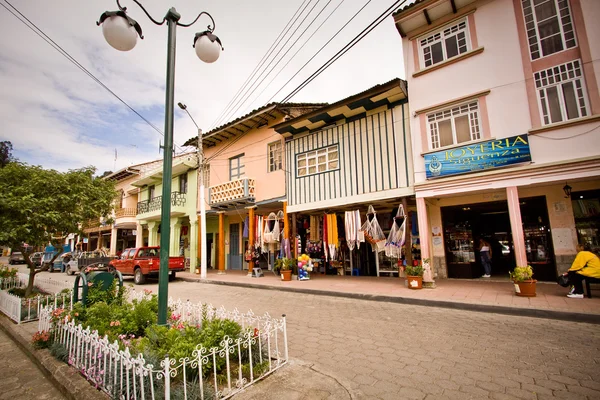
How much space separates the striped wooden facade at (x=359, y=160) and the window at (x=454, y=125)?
0.95 meters

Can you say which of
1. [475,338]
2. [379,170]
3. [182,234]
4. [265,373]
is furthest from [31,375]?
[182,234]

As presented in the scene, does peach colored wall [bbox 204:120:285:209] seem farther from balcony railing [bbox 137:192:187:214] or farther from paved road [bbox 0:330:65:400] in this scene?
paved road [bbox 0:330:65:400]

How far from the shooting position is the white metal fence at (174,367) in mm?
2963

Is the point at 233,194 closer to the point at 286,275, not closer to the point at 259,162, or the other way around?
the point at 259,162

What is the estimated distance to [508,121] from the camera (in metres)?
9.30

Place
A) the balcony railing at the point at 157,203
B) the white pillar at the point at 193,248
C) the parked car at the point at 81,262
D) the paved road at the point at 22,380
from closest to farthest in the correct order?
the paved road at the point at 22,380 < the white pillar at the point at 193,248 < the balcony railing at the point at 157,203 < the parked car at the point at 81,262

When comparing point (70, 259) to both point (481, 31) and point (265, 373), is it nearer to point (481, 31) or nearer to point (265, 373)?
point (265, 373)

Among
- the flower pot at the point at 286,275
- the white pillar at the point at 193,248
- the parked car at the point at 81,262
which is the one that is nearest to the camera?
the flower pot at the point at 286,275

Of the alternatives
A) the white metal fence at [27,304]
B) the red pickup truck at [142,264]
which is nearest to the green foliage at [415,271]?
the white metal fence at [27,304]

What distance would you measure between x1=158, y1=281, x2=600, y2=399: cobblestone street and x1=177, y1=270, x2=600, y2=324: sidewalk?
→ 0.33 meters

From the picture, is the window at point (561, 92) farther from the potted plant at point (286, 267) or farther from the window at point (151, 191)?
the window at point (151, 191)

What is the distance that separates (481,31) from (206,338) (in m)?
12.4

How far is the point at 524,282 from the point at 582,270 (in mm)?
1356

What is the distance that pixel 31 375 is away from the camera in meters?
4.38
